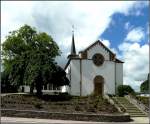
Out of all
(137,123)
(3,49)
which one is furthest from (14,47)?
(137,123)

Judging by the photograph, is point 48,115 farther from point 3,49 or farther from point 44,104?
point 3,49

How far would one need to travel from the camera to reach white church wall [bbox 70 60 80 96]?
4797 cm

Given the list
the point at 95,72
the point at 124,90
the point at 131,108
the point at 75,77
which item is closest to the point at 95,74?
the point at 95,72

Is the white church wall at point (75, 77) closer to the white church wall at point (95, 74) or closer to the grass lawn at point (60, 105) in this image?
the white church wall at point (95, 74)

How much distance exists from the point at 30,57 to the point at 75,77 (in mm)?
8179

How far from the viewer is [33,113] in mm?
28531

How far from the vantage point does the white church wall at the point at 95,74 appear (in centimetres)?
4834

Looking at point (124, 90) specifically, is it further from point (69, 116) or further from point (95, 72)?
point (69, 116)

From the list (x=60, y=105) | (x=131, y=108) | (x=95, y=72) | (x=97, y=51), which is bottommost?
(x=131, y=108)

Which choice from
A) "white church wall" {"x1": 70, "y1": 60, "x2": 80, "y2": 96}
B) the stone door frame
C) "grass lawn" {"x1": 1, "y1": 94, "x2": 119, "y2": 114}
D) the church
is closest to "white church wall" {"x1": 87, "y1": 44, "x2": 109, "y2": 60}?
the church

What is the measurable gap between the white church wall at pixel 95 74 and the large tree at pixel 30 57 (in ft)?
16.3

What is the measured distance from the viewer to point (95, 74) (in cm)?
4866

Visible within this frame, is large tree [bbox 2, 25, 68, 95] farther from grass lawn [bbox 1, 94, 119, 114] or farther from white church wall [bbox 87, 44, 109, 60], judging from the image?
white church wall [bbox 87, 44, 109, 60]

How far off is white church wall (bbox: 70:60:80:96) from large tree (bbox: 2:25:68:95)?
133 inches
